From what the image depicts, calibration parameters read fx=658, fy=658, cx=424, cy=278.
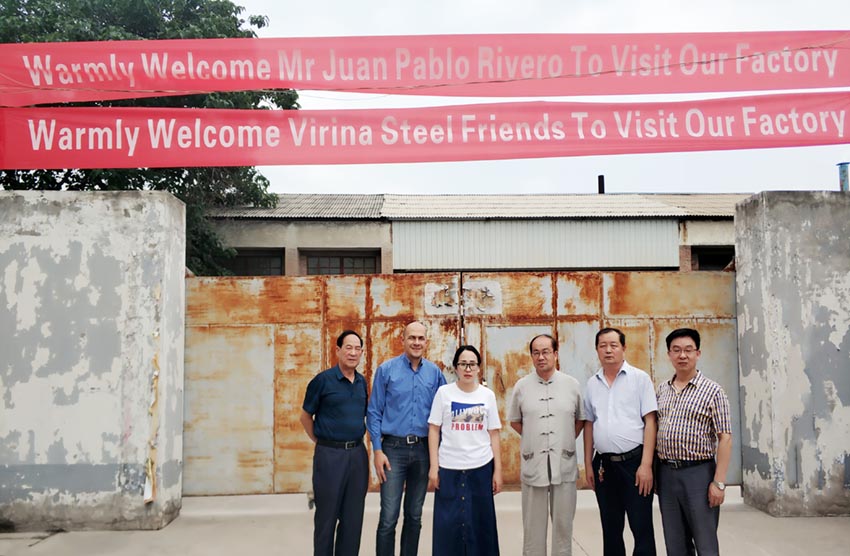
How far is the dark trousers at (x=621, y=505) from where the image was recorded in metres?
3.77

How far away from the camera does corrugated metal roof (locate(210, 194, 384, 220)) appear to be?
1850 cm

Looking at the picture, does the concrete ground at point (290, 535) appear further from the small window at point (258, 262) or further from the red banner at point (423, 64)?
the small window at point (258, 262)

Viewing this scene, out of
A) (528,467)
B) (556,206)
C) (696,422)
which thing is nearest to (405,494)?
(528,467)

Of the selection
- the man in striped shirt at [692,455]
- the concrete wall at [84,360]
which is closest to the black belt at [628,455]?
the man in striped shirt at [692,455]

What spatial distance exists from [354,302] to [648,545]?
337 cm

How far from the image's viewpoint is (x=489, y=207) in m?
19.4

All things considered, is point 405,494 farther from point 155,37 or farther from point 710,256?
point 710,256

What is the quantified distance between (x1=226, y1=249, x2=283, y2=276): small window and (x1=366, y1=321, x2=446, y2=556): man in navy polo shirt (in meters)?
15.5

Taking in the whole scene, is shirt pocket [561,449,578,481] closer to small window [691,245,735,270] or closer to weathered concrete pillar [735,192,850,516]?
weathered concrete pillar [735,192,850,516]

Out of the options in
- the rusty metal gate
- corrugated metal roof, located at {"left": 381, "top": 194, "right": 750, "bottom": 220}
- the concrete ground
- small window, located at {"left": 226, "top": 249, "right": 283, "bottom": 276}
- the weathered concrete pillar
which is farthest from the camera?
small window, located at {"left": 226, "top": 249, "right": 283, "bottom": 276}

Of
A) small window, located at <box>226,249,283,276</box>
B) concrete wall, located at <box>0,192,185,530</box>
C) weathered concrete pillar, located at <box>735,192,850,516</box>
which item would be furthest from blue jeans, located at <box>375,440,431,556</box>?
small window, located at <box>226,249,283,276</box>

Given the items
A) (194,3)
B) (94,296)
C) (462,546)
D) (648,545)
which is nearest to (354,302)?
(94,296)

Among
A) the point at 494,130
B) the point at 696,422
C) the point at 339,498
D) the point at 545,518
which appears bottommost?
the point at 545,518

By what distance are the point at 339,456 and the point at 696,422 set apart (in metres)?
2.07
